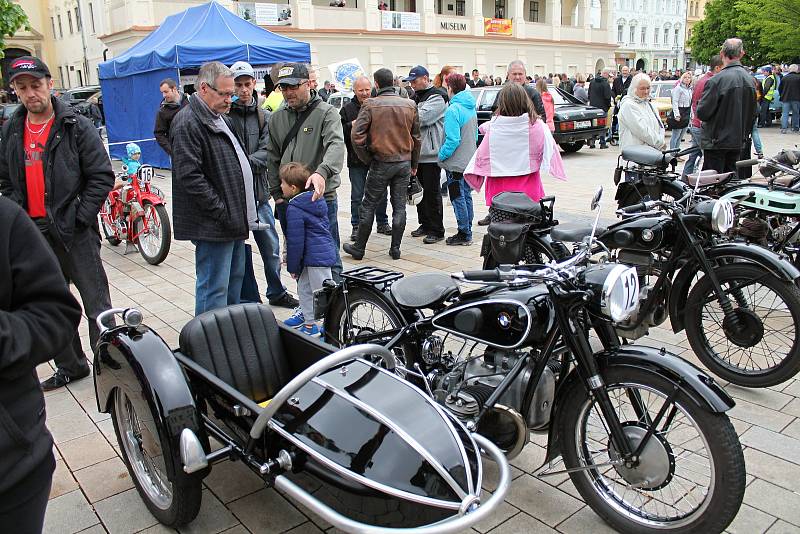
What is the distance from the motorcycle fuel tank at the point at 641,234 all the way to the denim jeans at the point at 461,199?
11.6ft

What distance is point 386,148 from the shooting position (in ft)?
22.7

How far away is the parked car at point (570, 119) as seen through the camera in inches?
561

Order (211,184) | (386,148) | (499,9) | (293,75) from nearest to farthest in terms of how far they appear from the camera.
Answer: (211,184), (293,75), (386,148), (499,9)

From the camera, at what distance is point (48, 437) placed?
1.85 meters

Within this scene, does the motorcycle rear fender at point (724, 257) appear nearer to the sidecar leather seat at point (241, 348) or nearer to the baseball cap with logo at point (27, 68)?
the sidecar leather seat at point (241, 348)

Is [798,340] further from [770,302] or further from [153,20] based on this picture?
[153,20]

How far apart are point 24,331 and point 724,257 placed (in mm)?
3700

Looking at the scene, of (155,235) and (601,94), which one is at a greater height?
(601,94)

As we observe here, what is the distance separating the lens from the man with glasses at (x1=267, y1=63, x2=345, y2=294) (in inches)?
210

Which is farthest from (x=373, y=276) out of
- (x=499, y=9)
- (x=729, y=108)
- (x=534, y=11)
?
(x=534, y=11)

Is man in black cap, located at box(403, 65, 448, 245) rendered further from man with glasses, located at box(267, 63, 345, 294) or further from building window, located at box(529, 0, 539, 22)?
building window, located at box(529, 0, 539, 22)

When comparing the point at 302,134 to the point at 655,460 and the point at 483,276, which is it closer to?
the point at 483,276

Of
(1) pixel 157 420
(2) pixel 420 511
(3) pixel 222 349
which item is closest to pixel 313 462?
(2) pixel 420 511

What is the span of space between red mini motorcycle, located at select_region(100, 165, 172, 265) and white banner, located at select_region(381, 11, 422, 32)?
30966 millimetres
